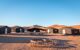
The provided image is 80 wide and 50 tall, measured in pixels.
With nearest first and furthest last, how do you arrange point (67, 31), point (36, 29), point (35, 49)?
point (35, 49)
point (67, 31)
point (36, 29)

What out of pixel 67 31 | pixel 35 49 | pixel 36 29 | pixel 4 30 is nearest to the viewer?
pixel 35 49

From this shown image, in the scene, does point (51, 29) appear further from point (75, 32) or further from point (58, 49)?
point (58, 49)

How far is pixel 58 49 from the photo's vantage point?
55.0 ft

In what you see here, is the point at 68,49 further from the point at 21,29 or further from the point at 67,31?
the point at 21,29

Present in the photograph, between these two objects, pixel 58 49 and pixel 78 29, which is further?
pixel 78 29

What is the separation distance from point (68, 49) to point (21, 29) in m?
55.2

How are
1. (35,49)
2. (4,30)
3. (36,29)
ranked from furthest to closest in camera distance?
(36,29) → (4,30) → (35,49)

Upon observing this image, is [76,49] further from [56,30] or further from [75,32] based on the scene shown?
[56,30]

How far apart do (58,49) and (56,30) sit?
1717 inches

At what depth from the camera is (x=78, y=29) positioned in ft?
176

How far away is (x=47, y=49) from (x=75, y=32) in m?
37.9

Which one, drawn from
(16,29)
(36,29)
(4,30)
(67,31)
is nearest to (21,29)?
(16,29)

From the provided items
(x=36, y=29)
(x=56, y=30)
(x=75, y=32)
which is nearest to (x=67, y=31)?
(x=75, y=32)

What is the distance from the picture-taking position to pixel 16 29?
69125mm
